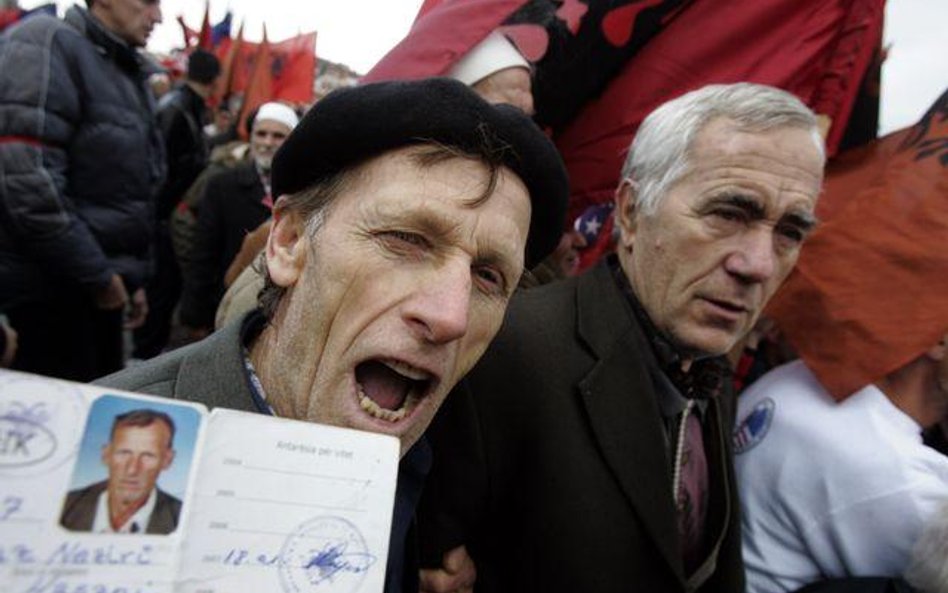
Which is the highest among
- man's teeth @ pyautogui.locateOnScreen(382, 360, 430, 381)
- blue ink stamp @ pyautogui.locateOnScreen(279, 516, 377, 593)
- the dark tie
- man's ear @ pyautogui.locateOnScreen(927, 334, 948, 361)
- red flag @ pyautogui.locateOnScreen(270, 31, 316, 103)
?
blue ink stamp @ pyautogui.locateOnScreen(279, 516, 377, 593)

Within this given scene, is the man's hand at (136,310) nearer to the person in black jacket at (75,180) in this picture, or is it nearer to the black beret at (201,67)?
the person in black jacket at (75,180)

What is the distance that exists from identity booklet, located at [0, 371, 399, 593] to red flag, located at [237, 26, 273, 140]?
7.67 meters

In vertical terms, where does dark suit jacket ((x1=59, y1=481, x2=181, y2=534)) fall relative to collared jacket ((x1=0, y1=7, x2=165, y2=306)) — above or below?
above

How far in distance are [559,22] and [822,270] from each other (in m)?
Answer: 1.26

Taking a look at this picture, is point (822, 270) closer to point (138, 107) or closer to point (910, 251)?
point (910, 251)

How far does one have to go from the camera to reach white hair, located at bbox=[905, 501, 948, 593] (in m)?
1.66

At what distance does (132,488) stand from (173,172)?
16.5 feet

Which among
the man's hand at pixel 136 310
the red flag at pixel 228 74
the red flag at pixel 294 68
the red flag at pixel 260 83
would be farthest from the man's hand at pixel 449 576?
the red flag at pixel 228 74

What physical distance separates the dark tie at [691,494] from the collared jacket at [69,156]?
2.50m

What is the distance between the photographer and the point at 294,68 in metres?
9.38

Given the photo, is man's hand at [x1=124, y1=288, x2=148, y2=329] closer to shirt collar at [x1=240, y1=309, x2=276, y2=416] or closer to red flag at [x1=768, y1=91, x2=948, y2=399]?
shirt collar at [x1=240, y1=309, x2=276, y2=416]

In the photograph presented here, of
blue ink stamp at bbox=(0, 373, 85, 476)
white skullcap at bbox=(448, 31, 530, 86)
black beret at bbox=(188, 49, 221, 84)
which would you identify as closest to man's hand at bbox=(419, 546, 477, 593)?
blue ink stamp at bbox=(0, 373, 85, 476)

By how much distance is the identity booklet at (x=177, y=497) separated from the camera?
68cm

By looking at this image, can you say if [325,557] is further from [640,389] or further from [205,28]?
[205,28]
